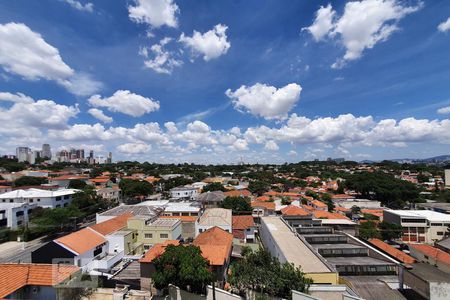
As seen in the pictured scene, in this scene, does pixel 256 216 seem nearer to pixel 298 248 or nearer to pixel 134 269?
pixel 298 248

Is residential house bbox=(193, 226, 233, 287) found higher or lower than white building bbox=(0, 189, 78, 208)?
lower

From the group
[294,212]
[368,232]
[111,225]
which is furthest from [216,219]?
[368,232]

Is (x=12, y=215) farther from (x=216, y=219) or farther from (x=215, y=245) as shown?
(x=215, y=245)

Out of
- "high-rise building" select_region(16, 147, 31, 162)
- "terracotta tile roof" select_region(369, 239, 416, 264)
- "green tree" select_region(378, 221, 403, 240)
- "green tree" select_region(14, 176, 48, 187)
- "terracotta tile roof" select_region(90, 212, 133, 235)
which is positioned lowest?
"green tree" select_region(378, 221, 403, 240)

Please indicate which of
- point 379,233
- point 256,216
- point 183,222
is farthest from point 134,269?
point 379,233

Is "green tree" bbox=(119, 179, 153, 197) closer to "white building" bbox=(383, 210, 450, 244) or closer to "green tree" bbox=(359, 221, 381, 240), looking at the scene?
"green tree" bbox=(359, 221, 381, 240)

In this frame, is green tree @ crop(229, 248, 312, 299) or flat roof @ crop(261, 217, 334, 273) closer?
green tree @ crop(229, 248, 312, 299)

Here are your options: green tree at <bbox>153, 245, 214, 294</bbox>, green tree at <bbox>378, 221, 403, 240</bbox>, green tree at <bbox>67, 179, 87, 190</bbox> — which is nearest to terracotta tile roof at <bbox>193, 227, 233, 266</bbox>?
green tree at <bbox>153, 245, 214, 294</bbox>
